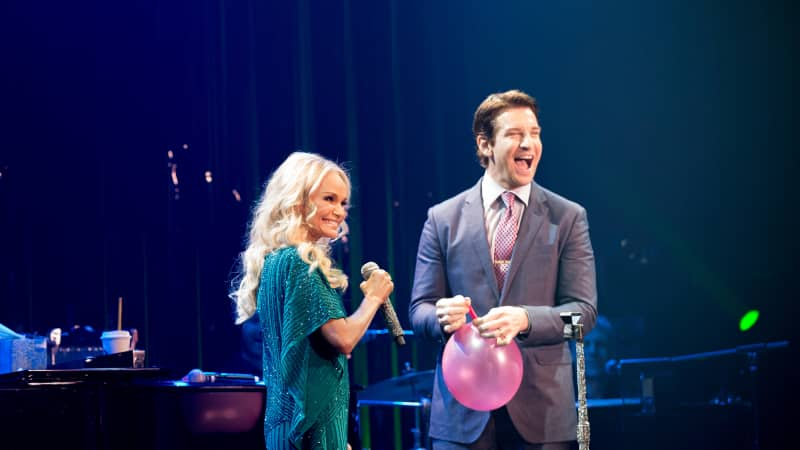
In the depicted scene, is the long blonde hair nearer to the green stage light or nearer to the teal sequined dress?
the teal sequined dress

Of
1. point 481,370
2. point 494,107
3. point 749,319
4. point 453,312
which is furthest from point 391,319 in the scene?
point 749,319

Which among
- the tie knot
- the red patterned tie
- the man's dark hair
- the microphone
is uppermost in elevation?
the man's dark hair

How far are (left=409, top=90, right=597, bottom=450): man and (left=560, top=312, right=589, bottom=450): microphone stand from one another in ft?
0.28

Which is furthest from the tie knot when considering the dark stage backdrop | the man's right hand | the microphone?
the dark stage backdrop

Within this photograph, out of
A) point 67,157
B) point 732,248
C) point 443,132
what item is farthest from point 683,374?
point 67,157

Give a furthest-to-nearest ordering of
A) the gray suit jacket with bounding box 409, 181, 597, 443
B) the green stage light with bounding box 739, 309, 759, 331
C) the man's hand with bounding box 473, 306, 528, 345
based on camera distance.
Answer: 1. the green stage light with bounding box 739, 309, 759, 331
2. the gray suit jacket with bounding box 409, 181, 597, 443
3. the man's hand with bounding box 473, 306, 528, 345

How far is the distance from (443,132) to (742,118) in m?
2.25

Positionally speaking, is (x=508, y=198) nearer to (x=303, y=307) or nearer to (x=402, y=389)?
(x=303, y=307)

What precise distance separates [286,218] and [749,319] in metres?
4.80

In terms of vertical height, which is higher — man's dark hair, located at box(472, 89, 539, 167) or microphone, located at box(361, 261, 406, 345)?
man's dark hair, located at box(472, 89, 539, 167)

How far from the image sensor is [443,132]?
20.5ft

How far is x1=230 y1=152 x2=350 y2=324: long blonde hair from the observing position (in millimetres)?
2473

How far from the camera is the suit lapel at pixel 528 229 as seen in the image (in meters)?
2.70

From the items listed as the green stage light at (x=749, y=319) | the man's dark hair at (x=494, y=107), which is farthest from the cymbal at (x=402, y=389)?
the green stage light at (x=749, y=319)
